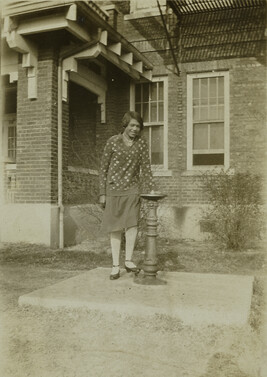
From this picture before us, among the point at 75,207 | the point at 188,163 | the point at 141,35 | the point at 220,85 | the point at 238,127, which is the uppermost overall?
the point at 141,35

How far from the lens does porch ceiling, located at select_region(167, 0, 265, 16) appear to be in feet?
29.5

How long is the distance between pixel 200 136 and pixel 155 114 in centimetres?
122

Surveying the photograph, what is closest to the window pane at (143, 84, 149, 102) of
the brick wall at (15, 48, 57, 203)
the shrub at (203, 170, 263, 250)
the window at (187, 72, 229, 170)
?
the window at (187, 72, 229, 170)

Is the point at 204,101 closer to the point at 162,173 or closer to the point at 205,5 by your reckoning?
the point at 162,173

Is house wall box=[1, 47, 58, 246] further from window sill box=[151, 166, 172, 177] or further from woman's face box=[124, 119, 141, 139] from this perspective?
woman's face box=[124, 119, 141, 139]

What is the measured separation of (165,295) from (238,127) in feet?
20.7

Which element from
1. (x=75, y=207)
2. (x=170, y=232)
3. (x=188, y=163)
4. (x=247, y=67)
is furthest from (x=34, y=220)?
(x=247, y=67)

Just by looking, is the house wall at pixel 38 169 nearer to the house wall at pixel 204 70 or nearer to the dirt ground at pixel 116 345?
the house wall at pixel 204 70

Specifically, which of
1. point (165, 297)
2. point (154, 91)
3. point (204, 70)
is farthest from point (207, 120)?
point (165, 297)

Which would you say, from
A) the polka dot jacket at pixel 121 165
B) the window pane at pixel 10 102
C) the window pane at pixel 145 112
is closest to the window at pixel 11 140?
the window pane at pixel 10 102

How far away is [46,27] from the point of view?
23.6 ft

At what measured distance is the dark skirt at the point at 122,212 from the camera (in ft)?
15.4

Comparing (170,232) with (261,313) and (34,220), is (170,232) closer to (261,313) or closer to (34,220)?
(34,220)

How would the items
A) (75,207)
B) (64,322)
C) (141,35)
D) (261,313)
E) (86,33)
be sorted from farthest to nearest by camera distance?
1. (141,35)
2. (75,207)
3. (86,33)
4. (261,313)
5. (64,322)
